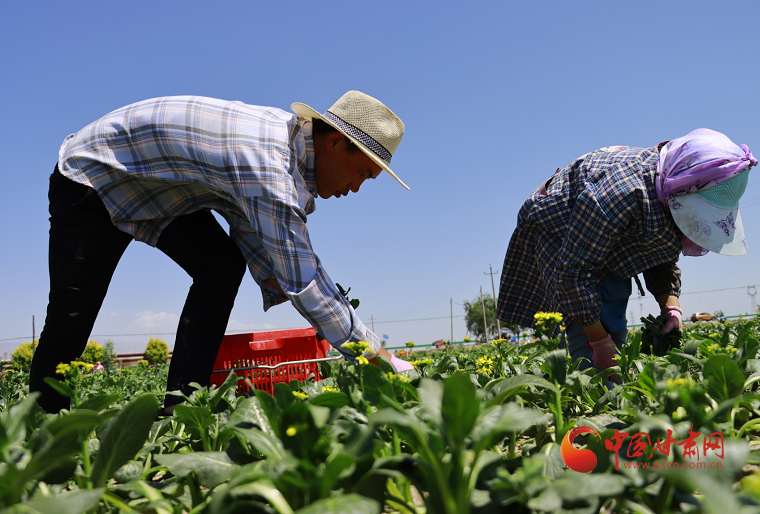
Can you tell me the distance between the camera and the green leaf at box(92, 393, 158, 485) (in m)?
1.08

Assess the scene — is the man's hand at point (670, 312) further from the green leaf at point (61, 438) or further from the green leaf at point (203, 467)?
the green leaf at point (61, 438)

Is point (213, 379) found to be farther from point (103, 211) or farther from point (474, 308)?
point (474, 308)

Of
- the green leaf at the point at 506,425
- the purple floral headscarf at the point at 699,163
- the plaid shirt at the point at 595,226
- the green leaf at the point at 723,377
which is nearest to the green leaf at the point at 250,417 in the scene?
the green leaf at the point at 506,425

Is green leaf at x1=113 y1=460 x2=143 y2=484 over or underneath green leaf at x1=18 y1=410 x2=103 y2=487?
underneath

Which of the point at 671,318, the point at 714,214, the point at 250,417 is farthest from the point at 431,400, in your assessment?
the point at 671,318

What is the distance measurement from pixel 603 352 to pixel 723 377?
71.2 inches

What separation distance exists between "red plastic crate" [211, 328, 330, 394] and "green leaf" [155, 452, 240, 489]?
1.95m

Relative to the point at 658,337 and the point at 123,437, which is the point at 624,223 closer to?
the point at 658,337

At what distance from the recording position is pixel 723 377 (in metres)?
1.24

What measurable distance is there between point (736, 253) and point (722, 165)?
513 millimetres

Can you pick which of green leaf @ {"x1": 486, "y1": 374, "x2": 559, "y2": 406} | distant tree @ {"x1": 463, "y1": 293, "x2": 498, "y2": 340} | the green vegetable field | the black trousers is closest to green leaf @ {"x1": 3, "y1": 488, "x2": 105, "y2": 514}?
the green vegetable field

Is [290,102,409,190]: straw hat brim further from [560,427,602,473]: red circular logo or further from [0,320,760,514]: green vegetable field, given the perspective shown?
[560,427,602,473]: red circular logo

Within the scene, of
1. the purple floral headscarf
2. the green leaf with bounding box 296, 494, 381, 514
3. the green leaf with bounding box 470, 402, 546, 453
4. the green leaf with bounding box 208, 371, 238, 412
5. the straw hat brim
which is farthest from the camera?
the purple floral headscarf

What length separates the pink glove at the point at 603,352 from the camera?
116 inches
